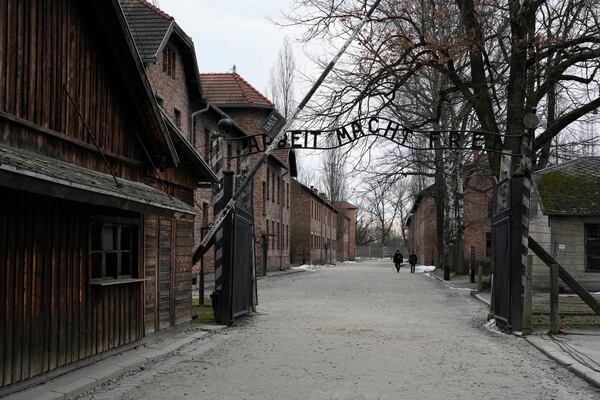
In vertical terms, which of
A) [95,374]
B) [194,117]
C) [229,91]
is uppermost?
[229,91]

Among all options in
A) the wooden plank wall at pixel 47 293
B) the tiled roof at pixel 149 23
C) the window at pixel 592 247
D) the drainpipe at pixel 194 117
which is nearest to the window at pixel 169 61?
the tiled roof at pixel 149 23

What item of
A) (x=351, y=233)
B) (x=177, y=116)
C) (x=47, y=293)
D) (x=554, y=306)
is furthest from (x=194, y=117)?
(x=351, y=233)

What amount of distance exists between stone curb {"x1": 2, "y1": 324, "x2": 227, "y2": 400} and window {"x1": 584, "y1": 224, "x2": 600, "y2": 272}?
1929 cm

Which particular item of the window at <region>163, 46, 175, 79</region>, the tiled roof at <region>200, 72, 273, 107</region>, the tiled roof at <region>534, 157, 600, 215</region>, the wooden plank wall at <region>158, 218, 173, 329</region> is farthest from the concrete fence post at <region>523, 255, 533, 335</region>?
the tiled roof at <region>200, 72, 273, 107</region>

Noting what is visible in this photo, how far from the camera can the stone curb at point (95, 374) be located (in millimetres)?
7313

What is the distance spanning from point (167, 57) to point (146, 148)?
1714cm

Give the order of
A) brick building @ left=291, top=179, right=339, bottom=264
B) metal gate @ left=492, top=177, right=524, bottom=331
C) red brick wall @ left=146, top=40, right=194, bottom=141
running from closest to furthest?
metal gate @ left=492, top=177, right=524, bottom=331, red brick wall @ left=146, top=40, right=194, bottom=141, brick building @ left=291, top=179, right=339, bottom=264

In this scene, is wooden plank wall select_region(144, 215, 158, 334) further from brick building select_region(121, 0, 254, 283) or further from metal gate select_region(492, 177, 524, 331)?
brick building select_region(121, 0, 254, 283)

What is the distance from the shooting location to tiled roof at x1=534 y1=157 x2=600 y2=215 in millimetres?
26484

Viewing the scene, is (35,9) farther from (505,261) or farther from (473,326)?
(473,326)

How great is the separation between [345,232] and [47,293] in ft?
314

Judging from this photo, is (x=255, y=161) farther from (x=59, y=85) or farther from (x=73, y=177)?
(x=73, y=177)

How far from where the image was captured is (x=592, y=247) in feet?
87.6

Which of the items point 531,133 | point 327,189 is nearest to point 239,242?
point 531,133
